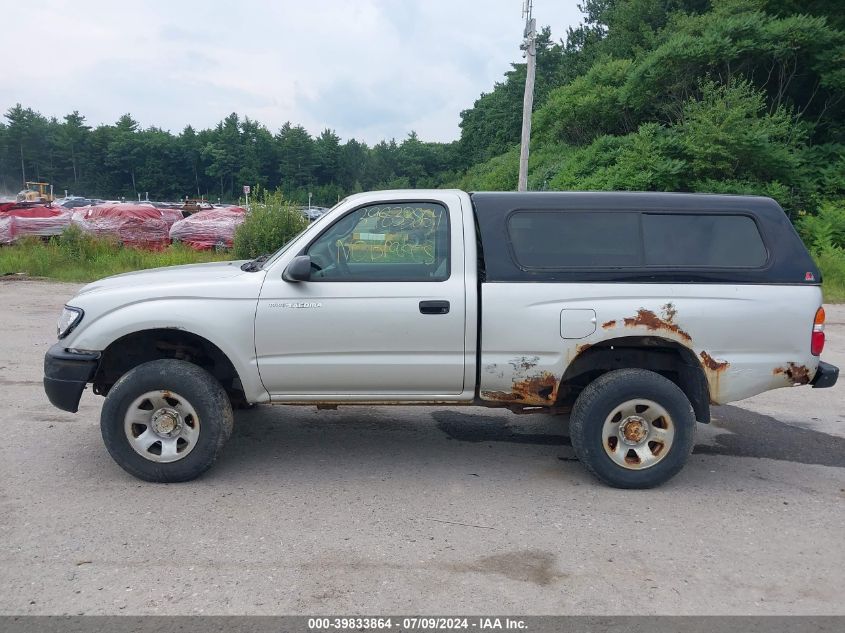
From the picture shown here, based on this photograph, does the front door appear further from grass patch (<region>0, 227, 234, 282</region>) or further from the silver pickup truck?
grass patch (<region>0, 227, 234, 282</region>)

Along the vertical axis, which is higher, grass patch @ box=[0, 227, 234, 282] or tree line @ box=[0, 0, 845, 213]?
tree line @ box=[0, 0, 845, 213]

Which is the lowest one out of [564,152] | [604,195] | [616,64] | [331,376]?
[331,376]

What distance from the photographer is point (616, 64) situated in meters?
28.7

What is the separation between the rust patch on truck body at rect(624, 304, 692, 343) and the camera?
14.9 ft

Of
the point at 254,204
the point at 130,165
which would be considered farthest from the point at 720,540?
the point at 130,165

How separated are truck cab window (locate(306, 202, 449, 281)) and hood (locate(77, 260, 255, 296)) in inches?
25.0

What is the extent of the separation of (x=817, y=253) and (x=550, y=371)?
16973 mm

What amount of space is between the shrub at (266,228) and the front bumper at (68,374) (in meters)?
9.67

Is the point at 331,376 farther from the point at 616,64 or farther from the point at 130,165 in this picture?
the point at 130,165

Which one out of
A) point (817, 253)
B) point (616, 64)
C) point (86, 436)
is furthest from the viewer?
point (616, 64)

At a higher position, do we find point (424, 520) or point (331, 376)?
point (331, 376)

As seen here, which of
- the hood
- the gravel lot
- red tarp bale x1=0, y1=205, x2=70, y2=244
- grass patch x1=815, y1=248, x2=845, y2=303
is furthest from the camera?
red tarp bale x1=0, y1=205, x2=70, y2=244

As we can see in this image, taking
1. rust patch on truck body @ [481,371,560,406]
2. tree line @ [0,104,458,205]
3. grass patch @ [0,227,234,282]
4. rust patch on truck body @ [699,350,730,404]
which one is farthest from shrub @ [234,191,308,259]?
tree line @ [0,104,458,205]

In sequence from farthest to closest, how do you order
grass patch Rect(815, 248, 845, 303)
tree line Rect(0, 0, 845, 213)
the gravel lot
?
tree line Rect(0, 0, 845, 213)
grass patch Rect(815, 248, 845, 303)
the gravel lot
